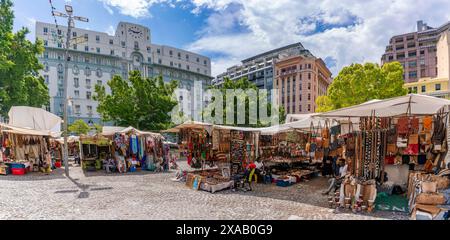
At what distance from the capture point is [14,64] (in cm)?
1995

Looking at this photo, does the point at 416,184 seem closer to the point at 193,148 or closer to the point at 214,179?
the point at 214,179

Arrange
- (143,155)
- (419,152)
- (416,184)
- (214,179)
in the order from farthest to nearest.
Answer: (143,155) → (214,179) → (419,152) → (416,184)

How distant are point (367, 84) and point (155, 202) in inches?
810

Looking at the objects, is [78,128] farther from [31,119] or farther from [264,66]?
[264,66]

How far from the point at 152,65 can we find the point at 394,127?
205 feet

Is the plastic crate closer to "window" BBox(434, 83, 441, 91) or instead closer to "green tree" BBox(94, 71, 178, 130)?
"green tree" BBox(94, 71, 178, 130)

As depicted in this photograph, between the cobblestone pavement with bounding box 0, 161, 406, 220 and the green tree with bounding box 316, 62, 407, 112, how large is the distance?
45.2ft

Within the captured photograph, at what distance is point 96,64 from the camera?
58406 millimetres

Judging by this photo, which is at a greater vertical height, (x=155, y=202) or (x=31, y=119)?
(x=31, y=119)

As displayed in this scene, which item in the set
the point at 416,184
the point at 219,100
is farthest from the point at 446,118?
the point at 219,100

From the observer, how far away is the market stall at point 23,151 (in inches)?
539

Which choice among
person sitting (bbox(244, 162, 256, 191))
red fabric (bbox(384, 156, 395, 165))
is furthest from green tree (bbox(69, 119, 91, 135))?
red fabric (bbox(384, 156, 395, 165))

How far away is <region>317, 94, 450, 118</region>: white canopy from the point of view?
22.4 feet

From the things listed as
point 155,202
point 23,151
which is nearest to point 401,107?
point 155,202
